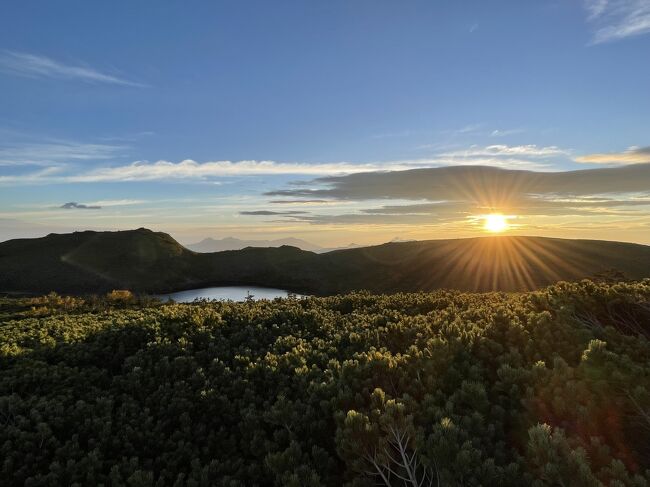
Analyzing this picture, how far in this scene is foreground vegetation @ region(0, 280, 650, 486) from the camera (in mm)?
5902

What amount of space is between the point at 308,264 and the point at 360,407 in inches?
4843

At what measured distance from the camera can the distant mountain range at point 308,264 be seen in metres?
102

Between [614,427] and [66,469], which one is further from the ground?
[614,427]

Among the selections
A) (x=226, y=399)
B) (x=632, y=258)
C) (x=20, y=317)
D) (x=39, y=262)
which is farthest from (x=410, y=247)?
(x=226, y=399)

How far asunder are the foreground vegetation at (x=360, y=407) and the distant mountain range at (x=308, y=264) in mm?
83261

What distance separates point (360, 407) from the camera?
7.29 metres

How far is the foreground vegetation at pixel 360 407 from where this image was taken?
5902 millimetres

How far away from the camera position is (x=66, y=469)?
7.11 metres

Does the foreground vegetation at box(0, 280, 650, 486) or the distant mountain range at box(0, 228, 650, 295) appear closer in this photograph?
the foreground vegetation at box(0, 280, 650, 486)

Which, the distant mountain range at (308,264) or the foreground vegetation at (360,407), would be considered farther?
the distant mountain range at (308,264)

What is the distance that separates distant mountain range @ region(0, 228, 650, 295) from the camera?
333ft

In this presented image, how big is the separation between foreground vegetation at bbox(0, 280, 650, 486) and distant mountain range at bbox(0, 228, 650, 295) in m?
83.3

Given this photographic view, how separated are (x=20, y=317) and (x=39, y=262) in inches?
4279

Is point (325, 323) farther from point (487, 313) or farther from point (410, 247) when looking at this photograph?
point (410, 247)
